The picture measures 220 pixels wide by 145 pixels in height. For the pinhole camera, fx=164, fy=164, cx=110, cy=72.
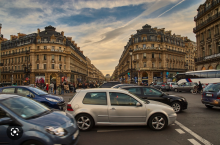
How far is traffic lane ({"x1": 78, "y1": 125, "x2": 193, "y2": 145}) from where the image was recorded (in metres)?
4.74

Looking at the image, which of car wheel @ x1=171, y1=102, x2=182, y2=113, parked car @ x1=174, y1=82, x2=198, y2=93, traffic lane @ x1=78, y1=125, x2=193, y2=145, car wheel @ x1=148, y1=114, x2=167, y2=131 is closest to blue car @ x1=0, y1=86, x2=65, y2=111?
traffic lane @ x1=78, y1=125, x2=193, y2=145

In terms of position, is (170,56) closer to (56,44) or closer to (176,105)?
(56,44)

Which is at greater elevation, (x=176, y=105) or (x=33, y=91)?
(x=33, y=91)

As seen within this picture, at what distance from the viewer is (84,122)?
229 inches

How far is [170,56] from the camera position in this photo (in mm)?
62250

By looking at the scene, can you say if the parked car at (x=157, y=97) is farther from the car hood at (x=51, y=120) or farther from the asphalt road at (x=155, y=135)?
the car hood at (x=51, y=120)

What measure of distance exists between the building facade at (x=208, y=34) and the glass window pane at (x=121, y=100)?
110ft

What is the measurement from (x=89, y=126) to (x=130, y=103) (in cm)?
167

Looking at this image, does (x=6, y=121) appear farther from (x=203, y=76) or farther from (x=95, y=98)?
(x=203, y=76)

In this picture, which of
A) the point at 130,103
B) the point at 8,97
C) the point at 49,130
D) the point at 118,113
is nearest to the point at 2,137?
the point at 49,130

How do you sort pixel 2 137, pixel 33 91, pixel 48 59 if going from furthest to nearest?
pixel 48 59 < pixel 33 91 < pixel 2 137

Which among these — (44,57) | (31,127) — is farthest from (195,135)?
(44,57)

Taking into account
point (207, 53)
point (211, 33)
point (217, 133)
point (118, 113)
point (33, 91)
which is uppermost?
point (211, 33)

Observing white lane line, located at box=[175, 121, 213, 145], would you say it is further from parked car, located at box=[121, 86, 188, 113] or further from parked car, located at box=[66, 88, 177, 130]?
parked car, located at box=[121, 86, 188, 113]
